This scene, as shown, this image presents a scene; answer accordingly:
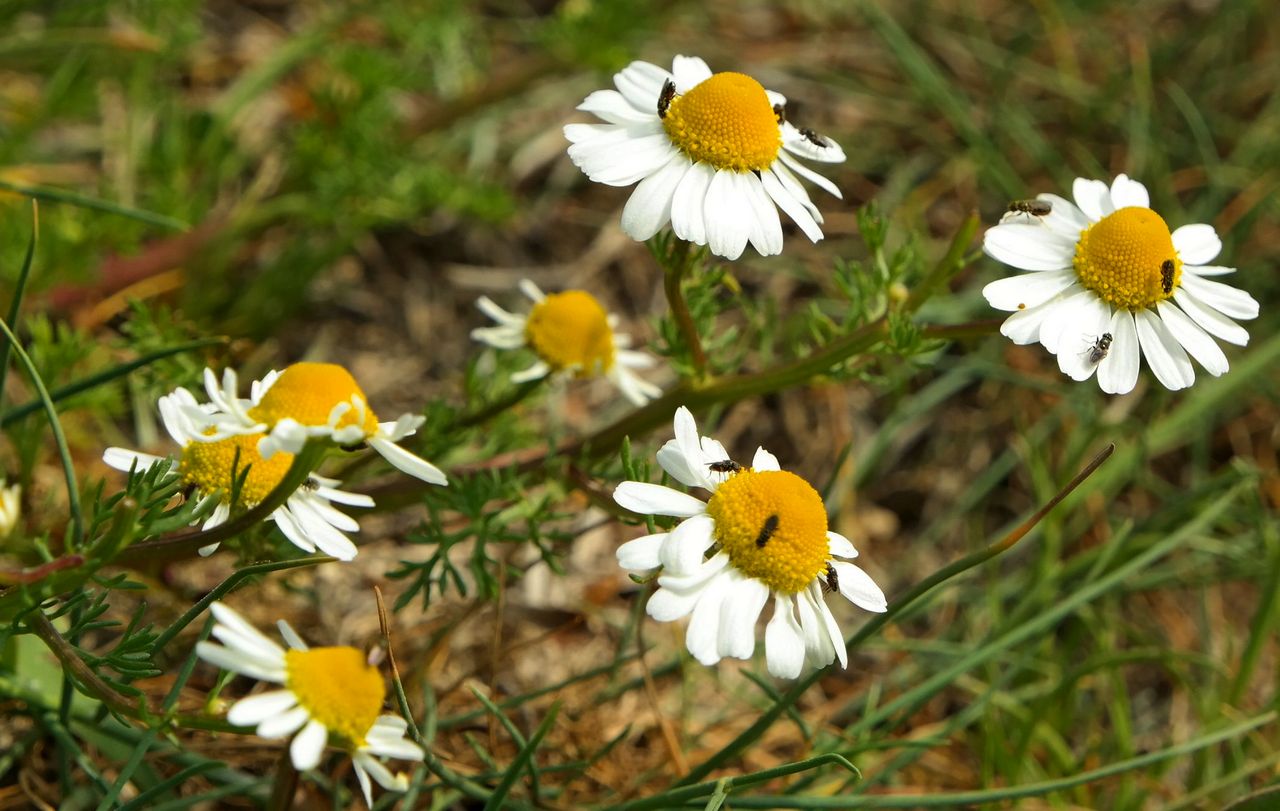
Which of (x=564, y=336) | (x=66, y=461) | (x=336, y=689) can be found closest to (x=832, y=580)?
(x=336, y=689)

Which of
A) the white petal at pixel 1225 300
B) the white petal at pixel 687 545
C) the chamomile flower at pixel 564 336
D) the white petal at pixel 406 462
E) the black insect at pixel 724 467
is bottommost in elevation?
the chamomile flower at pixel 564 336

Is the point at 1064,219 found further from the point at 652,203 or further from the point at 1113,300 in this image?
the point at 652,203

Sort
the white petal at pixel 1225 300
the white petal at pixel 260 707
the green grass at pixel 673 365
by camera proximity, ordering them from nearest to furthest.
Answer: the white petal at pixel 260 707 < the white petal at pixel 1225 300 < the green grass at pixel 673 365

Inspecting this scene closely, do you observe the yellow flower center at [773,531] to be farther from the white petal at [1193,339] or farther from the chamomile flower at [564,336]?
the chamomile flower at [564,336]

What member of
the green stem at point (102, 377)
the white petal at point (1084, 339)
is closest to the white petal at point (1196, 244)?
the white petal at point (1084, 339)

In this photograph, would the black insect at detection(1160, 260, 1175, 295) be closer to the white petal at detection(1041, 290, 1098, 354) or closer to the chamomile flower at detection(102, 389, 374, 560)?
the white petal at detection(1041, 290, 1098, 354)

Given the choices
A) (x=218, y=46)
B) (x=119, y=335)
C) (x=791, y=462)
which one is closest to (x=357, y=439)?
(x=119, y=335)

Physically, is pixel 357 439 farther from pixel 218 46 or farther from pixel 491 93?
pixel 218 46
